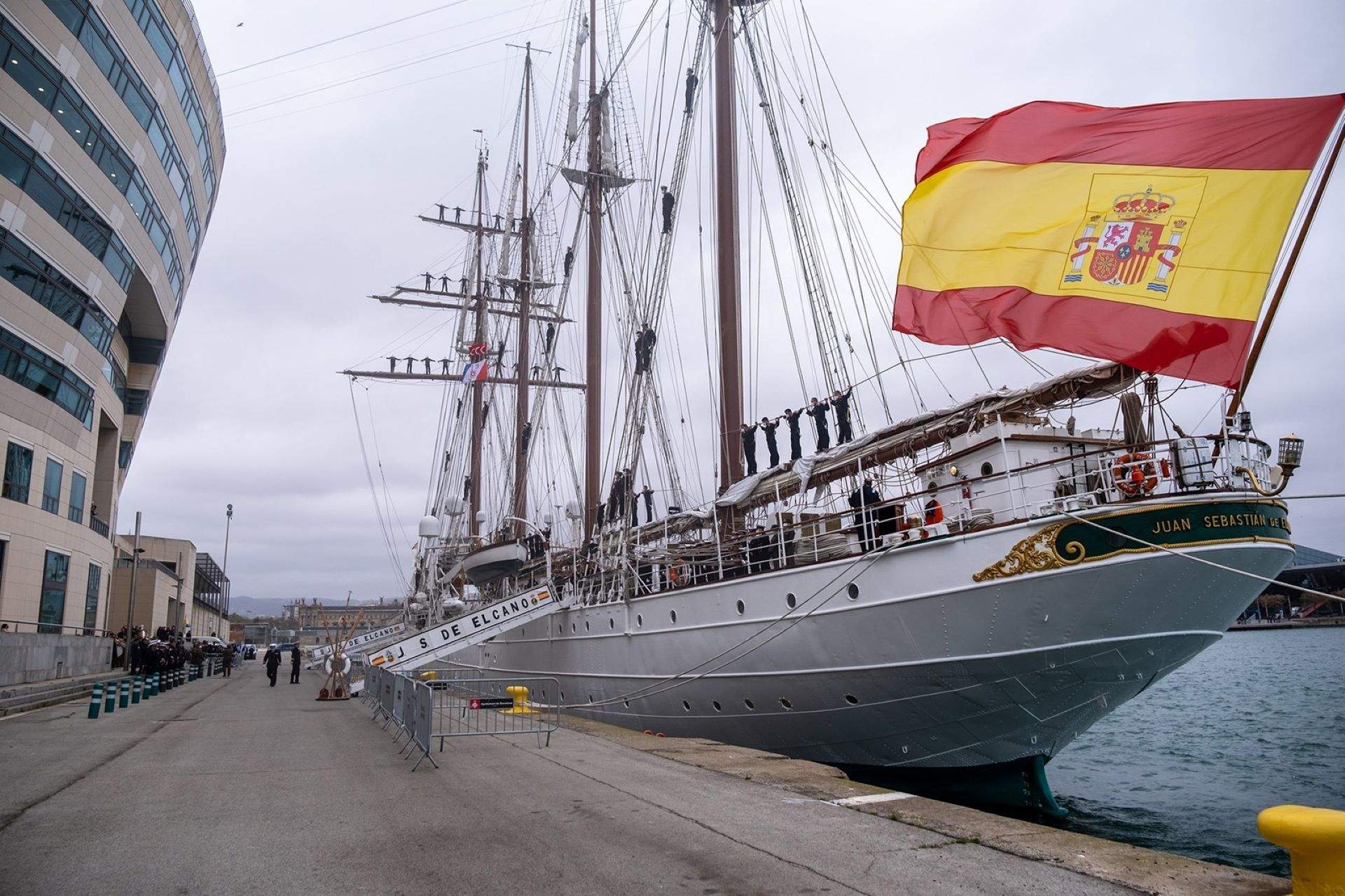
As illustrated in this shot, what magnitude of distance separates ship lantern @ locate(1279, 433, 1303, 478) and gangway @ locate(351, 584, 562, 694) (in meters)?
14.9

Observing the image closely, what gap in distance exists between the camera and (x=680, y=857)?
19.1 feet

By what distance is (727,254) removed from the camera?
1905 cm

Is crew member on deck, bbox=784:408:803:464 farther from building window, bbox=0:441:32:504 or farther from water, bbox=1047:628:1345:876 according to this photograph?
building window, bbox=0:441:32:504

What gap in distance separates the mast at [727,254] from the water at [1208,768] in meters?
9.15

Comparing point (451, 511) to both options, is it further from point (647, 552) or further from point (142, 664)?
point (647, 552)

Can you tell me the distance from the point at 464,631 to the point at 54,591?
17.0 meters

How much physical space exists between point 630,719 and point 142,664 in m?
21.4

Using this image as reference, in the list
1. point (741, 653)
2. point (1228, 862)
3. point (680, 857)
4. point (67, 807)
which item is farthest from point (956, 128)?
point (67, 807)

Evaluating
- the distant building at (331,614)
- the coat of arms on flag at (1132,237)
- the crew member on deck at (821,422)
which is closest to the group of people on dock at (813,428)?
the crew member on deck at (821,422)

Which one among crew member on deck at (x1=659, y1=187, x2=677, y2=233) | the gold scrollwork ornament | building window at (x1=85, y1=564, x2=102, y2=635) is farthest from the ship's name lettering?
building window at (x1=85, y1=564, x2=102, y2=635)

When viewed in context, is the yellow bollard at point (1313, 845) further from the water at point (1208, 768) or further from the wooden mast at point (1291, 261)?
the water at point (1208, 768)

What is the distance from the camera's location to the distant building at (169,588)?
44.3 metres

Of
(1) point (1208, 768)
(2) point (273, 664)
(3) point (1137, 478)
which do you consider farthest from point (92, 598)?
(1) point (1208, 768)

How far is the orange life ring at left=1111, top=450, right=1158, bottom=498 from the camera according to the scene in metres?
9.72
